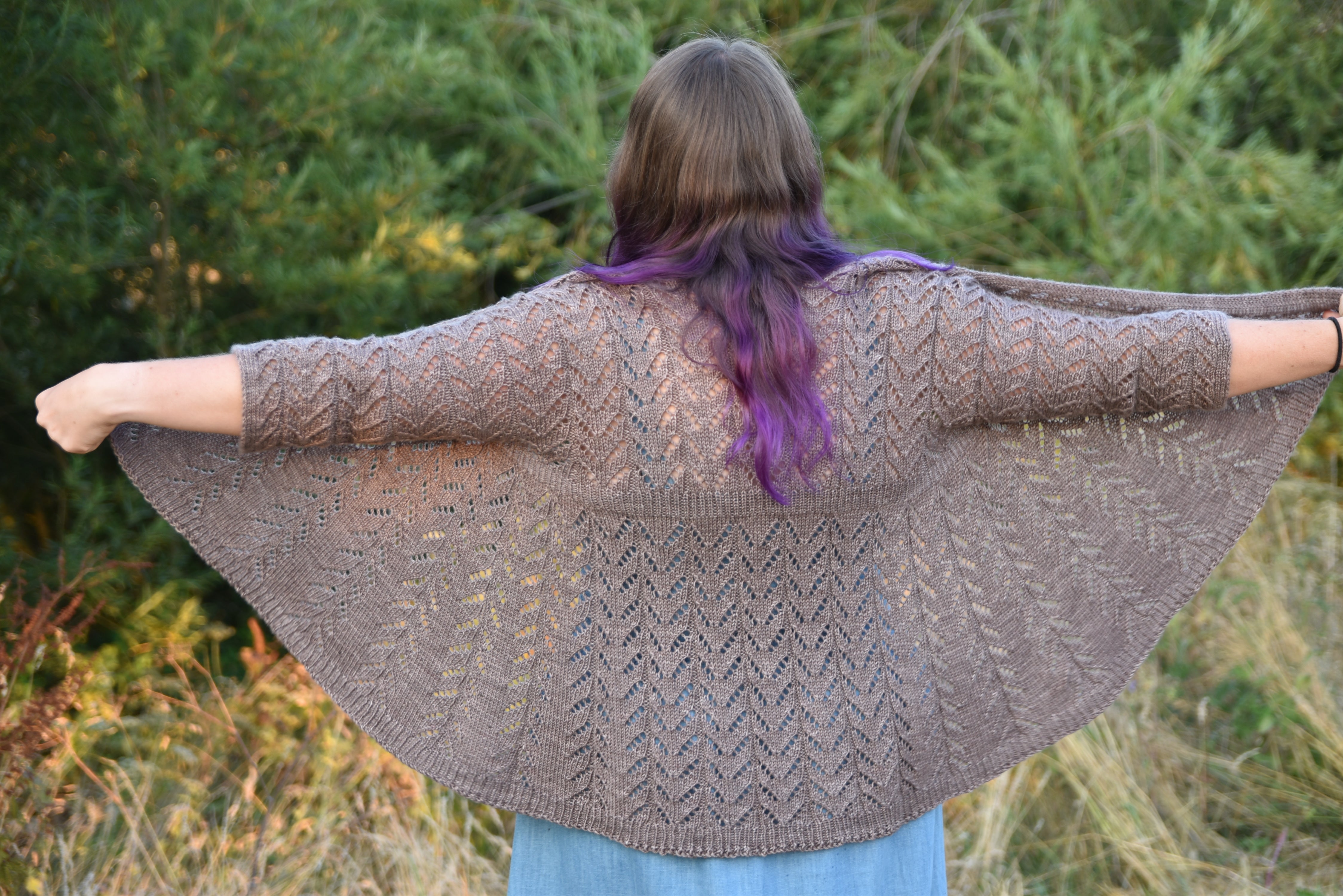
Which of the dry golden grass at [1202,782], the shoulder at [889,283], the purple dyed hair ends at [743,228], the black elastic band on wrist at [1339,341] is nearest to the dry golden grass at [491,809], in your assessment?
the dry golden grass at [1202,782]

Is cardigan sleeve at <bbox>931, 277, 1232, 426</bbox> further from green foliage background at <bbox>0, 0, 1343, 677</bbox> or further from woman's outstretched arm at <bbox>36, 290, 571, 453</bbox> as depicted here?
green foliage background at <bbox>0, 0, 1343, 677</bbox>

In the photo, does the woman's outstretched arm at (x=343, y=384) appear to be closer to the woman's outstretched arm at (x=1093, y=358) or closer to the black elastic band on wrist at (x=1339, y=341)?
the woman's outstretched arm at (x=1093, y=358)

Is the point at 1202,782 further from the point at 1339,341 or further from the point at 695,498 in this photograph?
the point at 695,498

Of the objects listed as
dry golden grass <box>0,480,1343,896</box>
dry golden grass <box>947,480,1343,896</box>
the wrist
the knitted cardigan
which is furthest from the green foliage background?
the wrist

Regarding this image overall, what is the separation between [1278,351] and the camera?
1.55 meters

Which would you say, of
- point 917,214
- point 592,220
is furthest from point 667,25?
point 917,214

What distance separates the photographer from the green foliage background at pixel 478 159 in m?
2.66

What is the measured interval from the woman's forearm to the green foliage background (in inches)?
62.8

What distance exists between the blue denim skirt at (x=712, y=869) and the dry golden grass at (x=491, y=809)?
1049 mm

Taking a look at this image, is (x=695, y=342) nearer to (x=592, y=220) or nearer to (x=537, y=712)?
(x=537, y=712)

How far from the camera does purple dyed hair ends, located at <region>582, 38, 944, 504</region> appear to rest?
1.35m

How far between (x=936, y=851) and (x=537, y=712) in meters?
0.66

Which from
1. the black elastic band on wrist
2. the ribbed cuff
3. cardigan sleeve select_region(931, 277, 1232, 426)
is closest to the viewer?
the ribbed cuff

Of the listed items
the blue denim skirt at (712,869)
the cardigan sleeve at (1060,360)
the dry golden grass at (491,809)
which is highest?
the cardigan sleeve at (1060,360)
